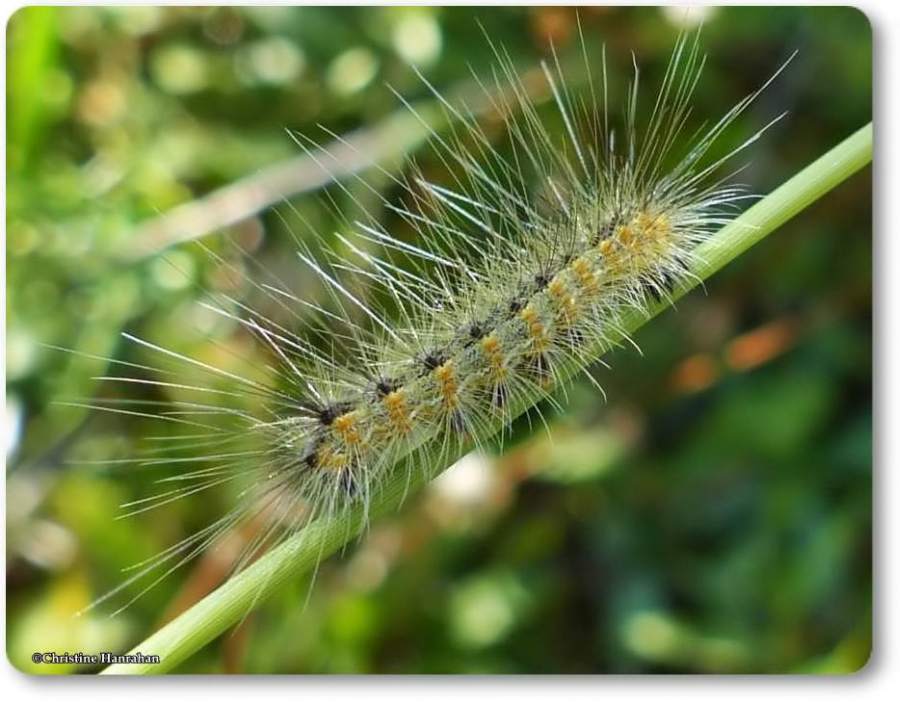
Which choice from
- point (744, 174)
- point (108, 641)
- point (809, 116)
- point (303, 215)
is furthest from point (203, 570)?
point (809, 116)

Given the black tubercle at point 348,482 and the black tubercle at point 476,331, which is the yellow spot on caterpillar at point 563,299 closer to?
the black tubercle at point 476,331

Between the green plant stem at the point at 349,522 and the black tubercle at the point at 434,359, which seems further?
the black tubercle at the point at 434,359

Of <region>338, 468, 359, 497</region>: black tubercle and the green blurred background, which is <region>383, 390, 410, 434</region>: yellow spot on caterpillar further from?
the green blurred background

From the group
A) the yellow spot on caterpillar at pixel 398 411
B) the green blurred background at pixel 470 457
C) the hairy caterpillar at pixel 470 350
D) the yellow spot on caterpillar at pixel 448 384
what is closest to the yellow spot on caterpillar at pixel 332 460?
the hairy caterpillar at pixel 470 350

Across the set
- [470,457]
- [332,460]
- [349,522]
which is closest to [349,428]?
[332,460]

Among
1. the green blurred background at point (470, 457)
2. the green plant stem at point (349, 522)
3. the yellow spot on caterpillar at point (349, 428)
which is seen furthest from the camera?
the green blurred background at point (470, 457)

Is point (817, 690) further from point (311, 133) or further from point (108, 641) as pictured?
point (311, 133)

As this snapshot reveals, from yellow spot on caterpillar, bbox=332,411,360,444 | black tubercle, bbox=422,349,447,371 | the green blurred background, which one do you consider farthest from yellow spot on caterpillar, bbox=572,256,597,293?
the green blurred background
